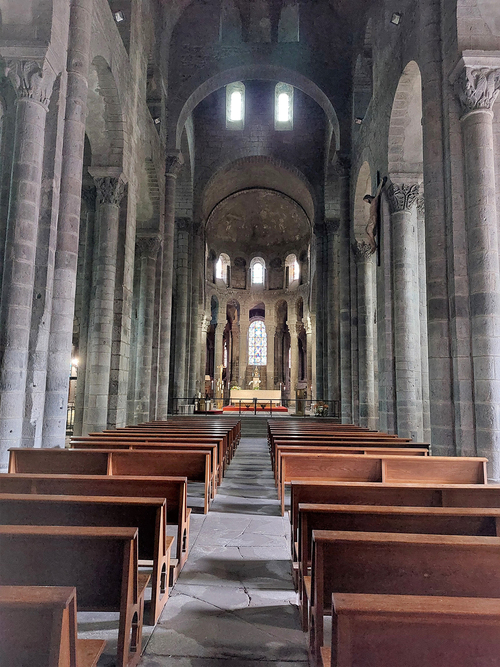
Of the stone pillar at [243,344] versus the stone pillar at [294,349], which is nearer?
the stone pillar at [294,349]

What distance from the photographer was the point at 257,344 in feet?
127

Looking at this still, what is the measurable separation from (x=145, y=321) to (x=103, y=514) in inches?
539

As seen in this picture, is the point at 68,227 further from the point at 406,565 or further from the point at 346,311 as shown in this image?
the point at 346,311

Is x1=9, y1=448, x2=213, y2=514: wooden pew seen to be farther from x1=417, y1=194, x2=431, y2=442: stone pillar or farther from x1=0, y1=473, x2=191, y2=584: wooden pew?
x1=417, y1=194, x2=431, y2=442: stone pillar

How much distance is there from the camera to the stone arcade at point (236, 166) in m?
7.66

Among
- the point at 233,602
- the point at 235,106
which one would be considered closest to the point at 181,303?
the point at 235,106

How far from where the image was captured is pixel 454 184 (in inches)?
328

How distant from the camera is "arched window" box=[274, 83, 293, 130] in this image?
24.9 metres

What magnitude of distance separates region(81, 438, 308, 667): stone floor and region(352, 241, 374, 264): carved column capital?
40.5 ft

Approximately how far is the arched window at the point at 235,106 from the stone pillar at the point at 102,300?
14709 millimetres

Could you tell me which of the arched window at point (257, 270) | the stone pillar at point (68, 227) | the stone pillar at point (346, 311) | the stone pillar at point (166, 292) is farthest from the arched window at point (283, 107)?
the stone pillar at point (68, 227)

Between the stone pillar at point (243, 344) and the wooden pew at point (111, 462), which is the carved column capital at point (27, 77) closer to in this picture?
the wooden pew at point (111, 462)

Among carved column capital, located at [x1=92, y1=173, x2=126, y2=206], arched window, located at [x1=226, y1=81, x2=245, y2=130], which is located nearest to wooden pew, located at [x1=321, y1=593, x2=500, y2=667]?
carved column capital, located at [x1=92, y1=173, x2=126, y2=206]

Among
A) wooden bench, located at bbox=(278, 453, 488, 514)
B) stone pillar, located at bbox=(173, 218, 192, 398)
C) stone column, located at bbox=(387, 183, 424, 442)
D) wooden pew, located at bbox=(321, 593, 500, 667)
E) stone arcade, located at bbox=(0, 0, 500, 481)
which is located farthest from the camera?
stone pillar, located at bbox=(173, 218, 192, 398)
